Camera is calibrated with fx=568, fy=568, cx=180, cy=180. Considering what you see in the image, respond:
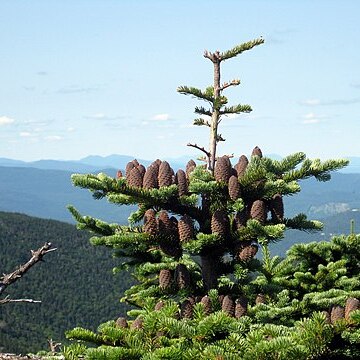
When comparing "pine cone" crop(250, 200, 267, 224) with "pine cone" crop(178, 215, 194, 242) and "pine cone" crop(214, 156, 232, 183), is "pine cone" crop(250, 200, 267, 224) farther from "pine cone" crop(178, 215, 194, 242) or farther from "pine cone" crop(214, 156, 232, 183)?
"pine cone" crop(178, 215, 194, 242)

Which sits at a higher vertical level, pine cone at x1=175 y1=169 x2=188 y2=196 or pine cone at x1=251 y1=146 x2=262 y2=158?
pine cone at x1=251 y1=146 x2=262 y2=158

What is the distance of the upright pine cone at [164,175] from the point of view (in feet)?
29.1

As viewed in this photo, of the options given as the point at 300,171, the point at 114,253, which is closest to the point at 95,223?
the point at 114,253

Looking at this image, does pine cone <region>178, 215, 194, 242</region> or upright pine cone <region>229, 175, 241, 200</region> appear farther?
pine cone <region>178, 215, 194, 242</region>

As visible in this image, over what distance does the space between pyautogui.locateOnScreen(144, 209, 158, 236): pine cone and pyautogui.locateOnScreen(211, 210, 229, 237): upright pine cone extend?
2.93ft

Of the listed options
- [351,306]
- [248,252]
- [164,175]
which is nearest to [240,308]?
[248,252]

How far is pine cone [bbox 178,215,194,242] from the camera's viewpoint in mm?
8695

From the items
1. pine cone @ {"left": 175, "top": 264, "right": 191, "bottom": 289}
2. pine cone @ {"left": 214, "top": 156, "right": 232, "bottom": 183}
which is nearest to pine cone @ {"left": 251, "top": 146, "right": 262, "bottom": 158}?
pine cone @ {"left": 214, "top": 156, "right": 232, "bottom": 183}

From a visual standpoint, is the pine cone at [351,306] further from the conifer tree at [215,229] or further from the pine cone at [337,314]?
the conifer tree at [215,229]

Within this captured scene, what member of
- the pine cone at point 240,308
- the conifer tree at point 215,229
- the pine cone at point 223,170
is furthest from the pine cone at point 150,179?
the pine cone at point 240,308

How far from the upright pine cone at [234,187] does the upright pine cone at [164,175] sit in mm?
987

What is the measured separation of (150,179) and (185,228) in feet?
3.08

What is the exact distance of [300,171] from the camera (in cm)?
863

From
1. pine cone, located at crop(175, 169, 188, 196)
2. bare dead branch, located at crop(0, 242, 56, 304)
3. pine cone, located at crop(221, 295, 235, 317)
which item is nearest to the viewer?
pine cone, located at crop(221, 295, 235, 317)
